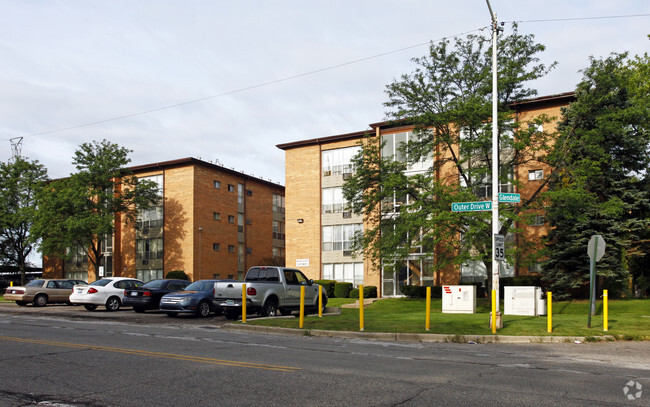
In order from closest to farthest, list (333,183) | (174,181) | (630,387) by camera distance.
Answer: (630,387), (333,183), (174,181)

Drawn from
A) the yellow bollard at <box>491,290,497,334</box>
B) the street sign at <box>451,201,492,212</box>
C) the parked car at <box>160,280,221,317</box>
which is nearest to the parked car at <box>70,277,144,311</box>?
the parked car at <box>160,280,221,317</box>

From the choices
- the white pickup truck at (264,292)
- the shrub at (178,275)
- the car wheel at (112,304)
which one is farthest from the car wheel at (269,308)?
the shrub at (178,275)

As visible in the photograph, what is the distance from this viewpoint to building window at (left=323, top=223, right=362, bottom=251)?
142 ft

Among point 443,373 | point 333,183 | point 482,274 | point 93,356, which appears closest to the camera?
point 443,373

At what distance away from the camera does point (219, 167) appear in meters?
53.0

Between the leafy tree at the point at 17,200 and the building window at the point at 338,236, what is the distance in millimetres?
28981

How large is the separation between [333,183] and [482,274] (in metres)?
13.9

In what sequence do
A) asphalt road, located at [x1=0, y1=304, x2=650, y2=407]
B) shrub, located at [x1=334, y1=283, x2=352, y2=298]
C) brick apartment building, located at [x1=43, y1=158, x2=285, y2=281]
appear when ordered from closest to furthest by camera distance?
1. asphalt road, located at [x1=0, y1=304, x2=650, y2=407]
2. shrub, located at [x1=334, y1=283, x2=352, y2=298]
3. brick apartment building, located at [x1=43, y1=158, x2=285, y2=281]

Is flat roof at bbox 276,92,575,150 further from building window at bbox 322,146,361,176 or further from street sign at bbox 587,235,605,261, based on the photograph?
street sign at bbox 587,235,605,261

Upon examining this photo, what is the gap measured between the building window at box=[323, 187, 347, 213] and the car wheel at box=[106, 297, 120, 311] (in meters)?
20.9

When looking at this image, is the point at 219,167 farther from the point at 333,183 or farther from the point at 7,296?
the point at 7,296

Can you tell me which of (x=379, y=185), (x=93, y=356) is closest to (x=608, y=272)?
(x=379, y=185)

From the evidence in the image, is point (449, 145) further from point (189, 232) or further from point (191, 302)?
point (189, 232)

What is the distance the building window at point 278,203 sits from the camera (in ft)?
205
